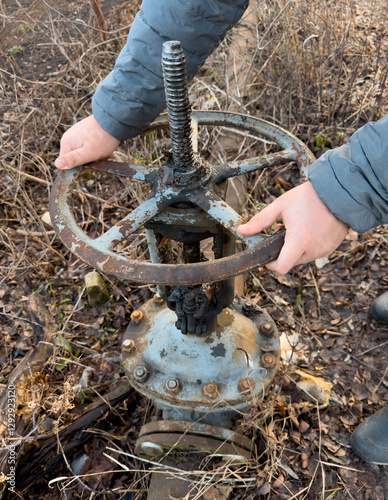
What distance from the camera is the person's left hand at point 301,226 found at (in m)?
1.03

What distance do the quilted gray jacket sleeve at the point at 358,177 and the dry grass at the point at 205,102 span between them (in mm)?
1480

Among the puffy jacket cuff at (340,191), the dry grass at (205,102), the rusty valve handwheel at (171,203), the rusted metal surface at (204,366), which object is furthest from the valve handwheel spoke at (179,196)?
the dry grass at (205,102)

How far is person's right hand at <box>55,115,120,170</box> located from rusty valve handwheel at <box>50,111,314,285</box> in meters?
0.03

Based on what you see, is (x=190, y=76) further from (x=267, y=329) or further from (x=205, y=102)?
(x=205, y=102)

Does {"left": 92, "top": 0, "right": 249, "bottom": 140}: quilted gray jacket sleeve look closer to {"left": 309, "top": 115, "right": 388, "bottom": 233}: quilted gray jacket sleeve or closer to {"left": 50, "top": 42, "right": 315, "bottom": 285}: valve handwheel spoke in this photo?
{"left": 50, "top": 42, "right": 315, "bottom": 285}: valve handwheel spoke

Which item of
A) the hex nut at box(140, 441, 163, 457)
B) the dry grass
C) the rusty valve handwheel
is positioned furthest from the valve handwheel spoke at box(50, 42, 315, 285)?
the dry grass

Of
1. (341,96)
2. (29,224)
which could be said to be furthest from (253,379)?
(341,96)

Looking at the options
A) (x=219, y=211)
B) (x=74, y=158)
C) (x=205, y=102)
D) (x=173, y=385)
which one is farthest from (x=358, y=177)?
(x=205, y=102)

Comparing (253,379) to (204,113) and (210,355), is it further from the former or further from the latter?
(204,113)

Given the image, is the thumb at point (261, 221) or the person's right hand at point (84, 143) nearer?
the thumb at point (261, 221)

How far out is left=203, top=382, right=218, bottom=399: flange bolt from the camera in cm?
155

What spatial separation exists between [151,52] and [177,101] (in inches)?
13.4

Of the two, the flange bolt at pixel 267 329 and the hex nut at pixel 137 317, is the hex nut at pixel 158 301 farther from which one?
the flange bolt at pixel 267 329

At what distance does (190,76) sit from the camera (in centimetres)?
145
